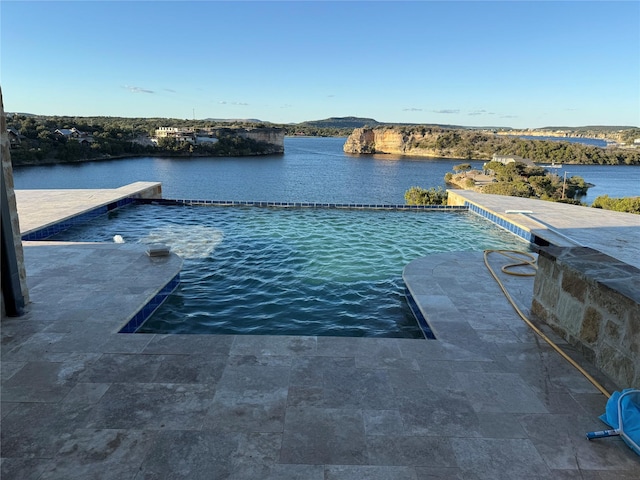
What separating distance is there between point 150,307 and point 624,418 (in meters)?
4.90

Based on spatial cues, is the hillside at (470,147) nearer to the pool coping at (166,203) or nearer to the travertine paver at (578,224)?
the travertine paver at (578,224)

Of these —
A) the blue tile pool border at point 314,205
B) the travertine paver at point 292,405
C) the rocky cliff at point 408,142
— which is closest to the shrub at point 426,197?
the blue tile pool border at point 314,205

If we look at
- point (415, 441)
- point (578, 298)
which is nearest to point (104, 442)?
point (415, 441)

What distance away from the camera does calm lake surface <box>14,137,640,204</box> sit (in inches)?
1694

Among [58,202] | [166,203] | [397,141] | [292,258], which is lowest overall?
[292,258]

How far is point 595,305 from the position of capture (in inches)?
152

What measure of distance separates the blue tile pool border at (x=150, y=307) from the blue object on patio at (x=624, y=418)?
173 inches

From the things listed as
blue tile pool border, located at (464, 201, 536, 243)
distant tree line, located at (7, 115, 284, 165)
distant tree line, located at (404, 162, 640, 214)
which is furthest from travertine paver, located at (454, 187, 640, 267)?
distant tree line, located at (7, 115, 284, 165)

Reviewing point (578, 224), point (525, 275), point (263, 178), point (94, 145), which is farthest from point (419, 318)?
point (94, 145)

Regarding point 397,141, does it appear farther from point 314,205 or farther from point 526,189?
point 314,205

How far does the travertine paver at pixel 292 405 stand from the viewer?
2594 mm

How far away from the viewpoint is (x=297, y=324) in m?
5.36

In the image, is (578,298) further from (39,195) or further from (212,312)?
(39,195)

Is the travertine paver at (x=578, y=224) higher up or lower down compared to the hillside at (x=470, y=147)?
lower down
